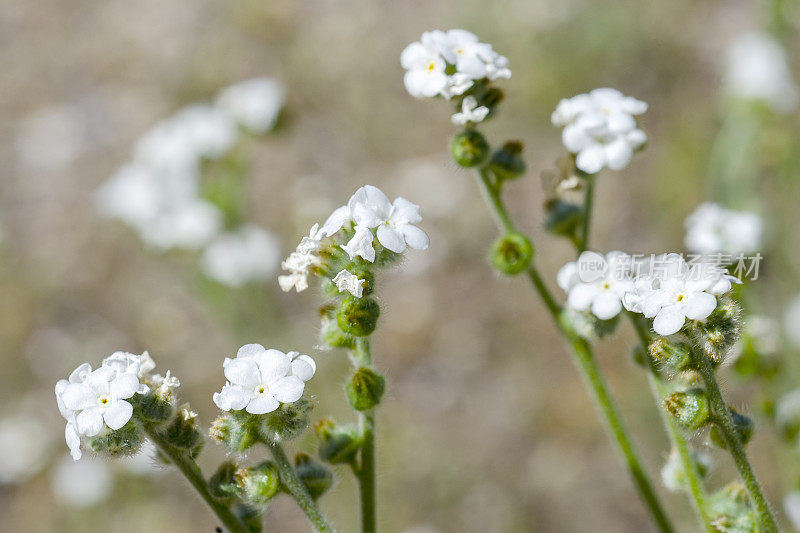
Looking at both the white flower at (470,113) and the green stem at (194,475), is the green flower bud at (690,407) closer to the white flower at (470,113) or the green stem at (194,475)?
the white flower at (470,113)

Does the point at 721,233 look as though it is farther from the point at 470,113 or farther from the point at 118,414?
the point at 118,414

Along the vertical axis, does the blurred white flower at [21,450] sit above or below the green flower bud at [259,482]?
below

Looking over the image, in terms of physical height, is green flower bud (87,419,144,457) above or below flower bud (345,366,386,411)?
above

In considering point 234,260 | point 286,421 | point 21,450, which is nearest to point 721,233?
point 286,421

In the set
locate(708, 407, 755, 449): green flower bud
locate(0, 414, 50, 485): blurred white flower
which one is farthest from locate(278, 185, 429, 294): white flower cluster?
locate(0, 414, 50, 485): blurred white flower

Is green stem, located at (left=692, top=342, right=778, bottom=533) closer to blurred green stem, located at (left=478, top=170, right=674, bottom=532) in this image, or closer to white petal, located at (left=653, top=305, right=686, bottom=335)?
white petal, located at (left=653, top=305, right=686, bottom=335)

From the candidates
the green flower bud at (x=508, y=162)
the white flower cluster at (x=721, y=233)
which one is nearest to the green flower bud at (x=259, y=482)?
the green flower bud at (x=508, y=162)
